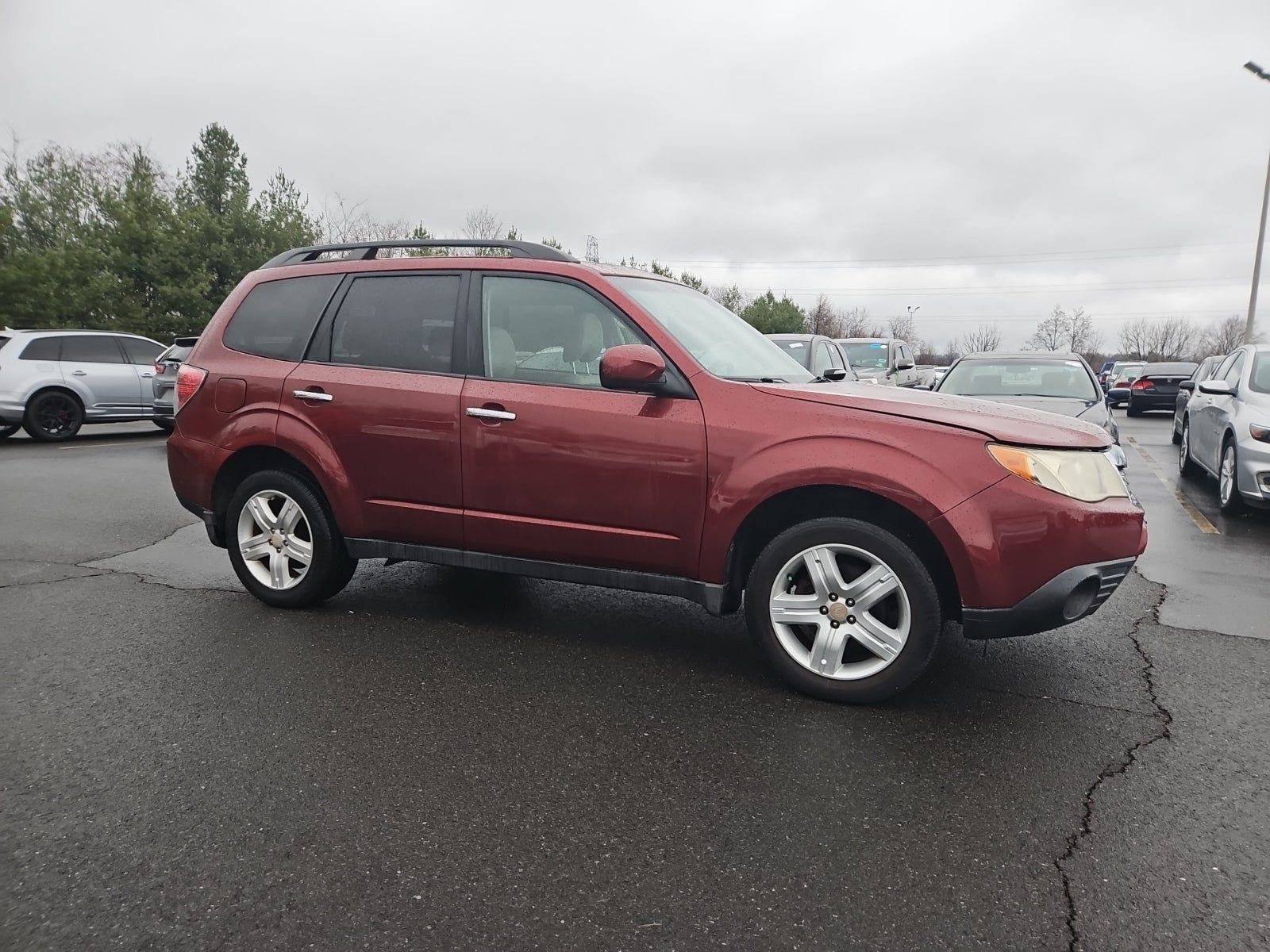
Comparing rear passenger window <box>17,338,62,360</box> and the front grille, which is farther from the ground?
rear passenger window <box>17,338,62,360</box>

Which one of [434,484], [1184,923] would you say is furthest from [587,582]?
[1184,923]

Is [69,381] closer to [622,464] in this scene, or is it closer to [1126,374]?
[622,464]

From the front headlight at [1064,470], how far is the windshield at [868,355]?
15350mm

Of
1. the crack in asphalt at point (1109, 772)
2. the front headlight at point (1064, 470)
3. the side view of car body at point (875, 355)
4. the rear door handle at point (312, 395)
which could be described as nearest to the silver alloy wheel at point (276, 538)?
the rear door handle at point (312, 395)

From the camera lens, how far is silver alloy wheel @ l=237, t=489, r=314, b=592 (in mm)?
4738

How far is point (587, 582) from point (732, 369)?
1182 millimetres

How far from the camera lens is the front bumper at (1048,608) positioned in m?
3.36

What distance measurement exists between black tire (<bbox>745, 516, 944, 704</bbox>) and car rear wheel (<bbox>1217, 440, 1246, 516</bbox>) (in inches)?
236

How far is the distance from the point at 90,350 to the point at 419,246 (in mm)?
12210

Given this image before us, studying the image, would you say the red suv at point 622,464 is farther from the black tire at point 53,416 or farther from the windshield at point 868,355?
the windshield at point 868,355

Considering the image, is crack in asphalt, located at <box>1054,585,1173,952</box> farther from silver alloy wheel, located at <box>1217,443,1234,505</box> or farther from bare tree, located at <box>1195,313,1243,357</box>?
bare tree, located at <box>1195,313,1243,357</box>

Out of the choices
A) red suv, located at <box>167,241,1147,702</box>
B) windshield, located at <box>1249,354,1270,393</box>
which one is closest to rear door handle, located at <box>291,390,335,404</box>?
red suv, located at <box>167,241,1147,702</box>

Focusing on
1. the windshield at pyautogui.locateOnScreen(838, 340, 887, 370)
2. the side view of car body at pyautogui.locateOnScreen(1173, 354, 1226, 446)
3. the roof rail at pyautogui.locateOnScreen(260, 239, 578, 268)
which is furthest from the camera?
the windshield at pyautogui.locateOnScreen(838, 340, 887, 370)

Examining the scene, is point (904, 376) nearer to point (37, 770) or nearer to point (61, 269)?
point (37, 770)
